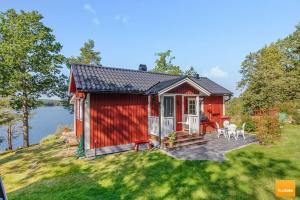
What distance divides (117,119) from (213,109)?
28.0 ft

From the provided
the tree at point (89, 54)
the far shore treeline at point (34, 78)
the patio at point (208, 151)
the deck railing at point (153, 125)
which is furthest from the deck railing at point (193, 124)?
the tree at point (89, 54)

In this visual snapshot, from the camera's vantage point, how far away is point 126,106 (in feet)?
34.4

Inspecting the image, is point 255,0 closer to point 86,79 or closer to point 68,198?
point 86,79

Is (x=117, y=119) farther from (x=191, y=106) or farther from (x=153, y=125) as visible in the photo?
(x=191, y=106)

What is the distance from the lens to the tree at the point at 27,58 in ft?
51.0

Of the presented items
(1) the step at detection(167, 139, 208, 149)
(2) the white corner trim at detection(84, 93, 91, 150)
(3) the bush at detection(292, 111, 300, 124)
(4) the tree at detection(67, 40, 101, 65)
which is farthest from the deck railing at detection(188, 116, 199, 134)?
(4) the tree at detection(67, 40, 101, 65)

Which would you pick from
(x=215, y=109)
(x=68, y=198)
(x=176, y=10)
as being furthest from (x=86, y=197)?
(x=176, y=10)

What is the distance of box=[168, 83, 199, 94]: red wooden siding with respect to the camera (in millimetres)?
11117

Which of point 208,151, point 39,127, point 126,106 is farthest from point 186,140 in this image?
point 39,127

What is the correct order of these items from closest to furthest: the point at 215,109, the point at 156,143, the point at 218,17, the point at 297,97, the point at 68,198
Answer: the point at 68,198 < the point at 156,143 < the point at 215,109 < the point at 218,17 < the point at 297,97

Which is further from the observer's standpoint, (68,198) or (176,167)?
(176,167)

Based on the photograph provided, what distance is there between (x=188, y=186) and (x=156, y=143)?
4812 mm

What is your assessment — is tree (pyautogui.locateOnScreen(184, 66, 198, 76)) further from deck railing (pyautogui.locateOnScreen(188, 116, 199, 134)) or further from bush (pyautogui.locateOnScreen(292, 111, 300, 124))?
deck railing (pyautogui.locateOnScreen(188, 116, 199, 134))

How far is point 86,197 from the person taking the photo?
17.2ft
